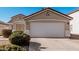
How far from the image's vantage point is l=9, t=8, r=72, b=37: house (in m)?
12.6

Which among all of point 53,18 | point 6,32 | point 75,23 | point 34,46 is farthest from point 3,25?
point 75,23

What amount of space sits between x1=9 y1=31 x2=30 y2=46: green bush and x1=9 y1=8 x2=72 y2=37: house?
0.26 metres

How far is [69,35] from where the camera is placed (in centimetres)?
1284

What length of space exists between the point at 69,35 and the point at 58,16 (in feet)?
4.58

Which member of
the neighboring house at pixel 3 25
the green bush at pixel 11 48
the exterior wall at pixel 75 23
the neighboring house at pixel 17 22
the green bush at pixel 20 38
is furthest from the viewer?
the green bush at pixel 20 38

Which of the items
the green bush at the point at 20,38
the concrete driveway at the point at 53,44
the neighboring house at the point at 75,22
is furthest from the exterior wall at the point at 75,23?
the green bush at the point at 20,38

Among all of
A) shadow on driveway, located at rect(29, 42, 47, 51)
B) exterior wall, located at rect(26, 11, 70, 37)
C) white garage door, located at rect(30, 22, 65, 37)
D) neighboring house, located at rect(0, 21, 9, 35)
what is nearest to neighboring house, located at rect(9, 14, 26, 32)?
neighboring house, located at rect(0, 21, 9, 35)

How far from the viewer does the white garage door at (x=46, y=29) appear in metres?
12.8

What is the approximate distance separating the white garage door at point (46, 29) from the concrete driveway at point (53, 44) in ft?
1.05

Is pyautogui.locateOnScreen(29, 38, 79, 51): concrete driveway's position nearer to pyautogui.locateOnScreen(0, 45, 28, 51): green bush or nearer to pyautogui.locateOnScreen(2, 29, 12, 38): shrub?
pyautogui.locateOnScreen(0, 45, 28, 51): green bush

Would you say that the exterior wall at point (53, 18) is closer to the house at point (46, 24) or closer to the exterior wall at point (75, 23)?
the house at point (46, 24)
